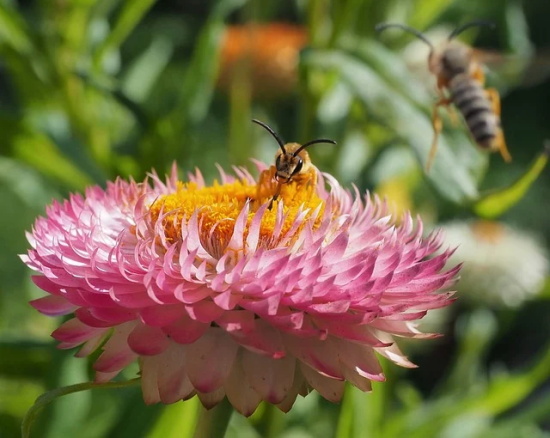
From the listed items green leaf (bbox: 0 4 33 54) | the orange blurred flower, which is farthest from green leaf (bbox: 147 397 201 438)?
the orange blurred flower

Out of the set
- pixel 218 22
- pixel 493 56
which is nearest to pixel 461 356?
pixel 493 56

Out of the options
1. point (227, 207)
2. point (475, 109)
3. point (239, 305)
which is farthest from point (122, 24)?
point (239, 305)

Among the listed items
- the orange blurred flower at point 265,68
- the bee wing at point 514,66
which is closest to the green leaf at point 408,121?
the bee wing at point 514,66

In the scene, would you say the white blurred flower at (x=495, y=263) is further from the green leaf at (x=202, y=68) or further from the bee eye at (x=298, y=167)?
the bee eye at (x=298, y=167)

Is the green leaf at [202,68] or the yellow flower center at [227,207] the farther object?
the green leaf at [202,68]

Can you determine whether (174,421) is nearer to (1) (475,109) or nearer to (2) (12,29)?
(1) (475,109)

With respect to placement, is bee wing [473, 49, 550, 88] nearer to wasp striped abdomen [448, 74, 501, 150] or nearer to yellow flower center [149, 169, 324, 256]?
wasp striped abdomen [448, 74, 501, 150]

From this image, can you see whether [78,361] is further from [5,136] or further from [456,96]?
[456,96]
